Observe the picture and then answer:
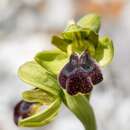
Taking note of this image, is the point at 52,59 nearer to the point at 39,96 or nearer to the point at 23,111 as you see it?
the point at 39,96

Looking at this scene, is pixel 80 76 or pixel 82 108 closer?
pixel 80 76

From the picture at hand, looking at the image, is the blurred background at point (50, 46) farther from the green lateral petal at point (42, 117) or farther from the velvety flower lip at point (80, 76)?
the velvety flower lip at point (80, 76)

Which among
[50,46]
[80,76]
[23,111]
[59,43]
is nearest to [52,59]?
[59,43]

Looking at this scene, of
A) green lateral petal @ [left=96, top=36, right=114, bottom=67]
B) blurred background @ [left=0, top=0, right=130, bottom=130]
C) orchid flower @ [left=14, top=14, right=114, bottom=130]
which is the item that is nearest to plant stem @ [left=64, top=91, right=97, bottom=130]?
orchid flower @ [left=14, top=14, right=114, bottom=130]

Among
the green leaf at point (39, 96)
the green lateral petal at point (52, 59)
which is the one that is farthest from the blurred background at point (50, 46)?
the green lateral petal at point (52, 59)

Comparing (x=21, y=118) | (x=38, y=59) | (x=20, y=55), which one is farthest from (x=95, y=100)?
(x=38, y=59)

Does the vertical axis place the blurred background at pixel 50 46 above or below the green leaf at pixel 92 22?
below

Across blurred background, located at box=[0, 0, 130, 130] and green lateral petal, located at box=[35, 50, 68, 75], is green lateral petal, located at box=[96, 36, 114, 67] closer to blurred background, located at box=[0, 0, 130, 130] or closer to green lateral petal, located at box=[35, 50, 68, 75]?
green lateral petal, located at box=[35, 50, 68, 75]
